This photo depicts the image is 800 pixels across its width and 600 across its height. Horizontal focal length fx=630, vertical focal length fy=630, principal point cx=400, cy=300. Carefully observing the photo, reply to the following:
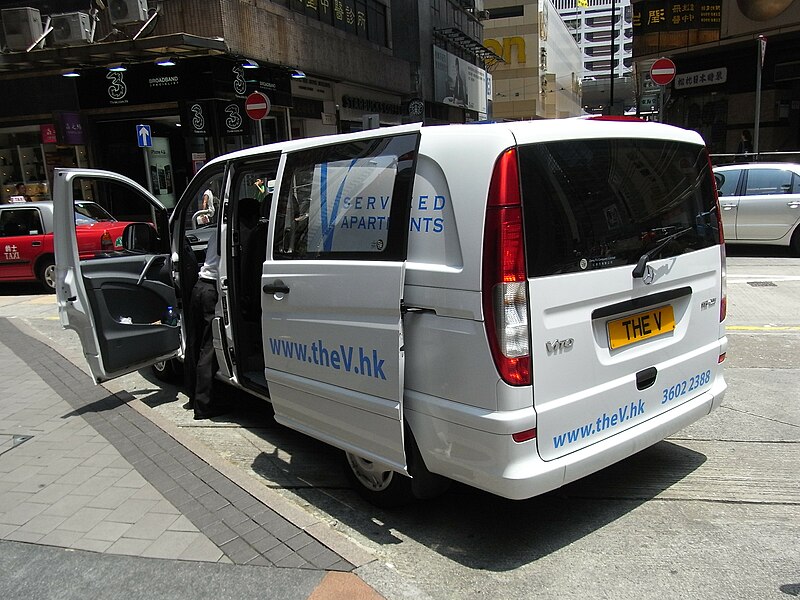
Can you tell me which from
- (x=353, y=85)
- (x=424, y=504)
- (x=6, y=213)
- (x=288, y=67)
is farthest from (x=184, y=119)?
(x=424, y=504)

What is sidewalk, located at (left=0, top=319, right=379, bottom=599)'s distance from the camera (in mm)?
3059

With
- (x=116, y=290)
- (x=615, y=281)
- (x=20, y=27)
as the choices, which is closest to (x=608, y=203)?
(x=615, y=281)

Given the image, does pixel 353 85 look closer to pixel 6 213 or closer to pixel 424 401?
pixel 6 213

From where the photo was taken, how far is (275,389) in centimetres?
396

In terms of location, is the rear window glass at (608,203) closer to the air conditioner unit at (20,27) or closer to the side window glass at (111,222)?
the side window glass at (111,222)

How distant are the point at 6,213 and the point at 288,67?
33.6ft

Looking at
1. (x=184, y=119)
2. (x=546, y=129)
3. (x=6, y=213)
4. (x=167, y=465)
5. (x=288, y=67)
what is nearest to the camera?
(x=546, y=129)

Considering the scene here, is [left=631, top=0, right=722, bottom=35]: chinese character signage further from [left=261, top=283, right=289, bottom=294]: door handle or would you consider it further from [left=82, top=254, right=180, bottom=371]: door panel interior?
[left=261, top=283, right=289, bottom=294]: door handle

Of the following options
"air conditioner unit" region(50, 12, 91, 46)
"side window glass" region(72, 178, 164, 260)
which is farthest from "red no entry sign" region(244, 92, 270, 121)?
"air conditioner unit" region(50, 12, 91, 46)

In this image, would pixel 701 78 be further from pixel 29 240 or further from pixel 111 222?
pixel 29 240

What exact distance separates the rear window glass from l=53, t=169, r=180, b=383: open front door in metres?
3.77

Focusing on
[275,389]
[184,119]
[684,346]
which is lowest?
[275,389]

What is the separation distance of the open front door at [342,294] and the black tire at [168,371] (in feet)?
8.55

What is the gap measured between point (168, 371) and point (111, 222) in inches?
291
